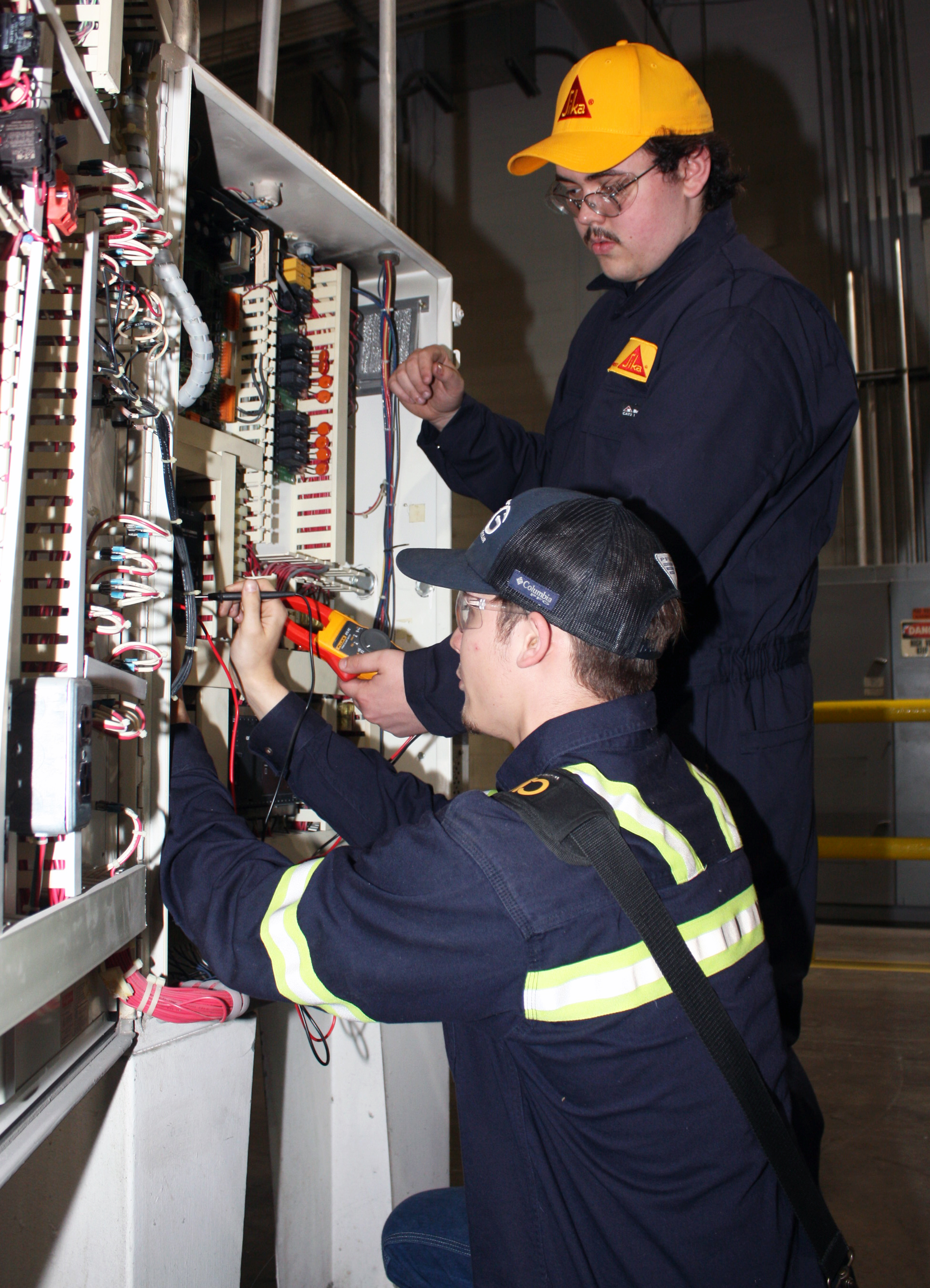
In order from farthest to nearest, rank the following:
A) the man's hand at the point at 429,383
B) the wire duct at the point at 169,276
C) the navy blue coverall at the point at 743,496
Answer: the man's hand at the point at 429,383 → the navy blue coverall at the point at 743,496 → the wire duct at the point at 169,276

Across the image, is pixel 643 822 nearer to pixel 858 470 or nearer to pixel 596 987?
pixel 596 987

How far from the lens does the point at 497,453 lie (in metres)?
1.94

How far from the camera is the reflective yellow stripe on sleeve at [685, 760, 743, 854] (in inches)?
41.8

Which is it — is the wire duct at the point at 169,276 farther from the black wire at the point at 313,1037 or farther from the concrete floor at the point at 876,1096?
the concrete floor at the point at 876,1096

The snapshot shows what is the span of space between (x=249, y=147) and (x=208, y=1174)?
5.28 ft

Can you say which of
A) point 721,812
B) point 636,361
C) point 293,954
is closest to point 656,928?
point 721,812

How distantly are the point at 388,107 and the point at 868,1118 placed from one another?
3.06 m

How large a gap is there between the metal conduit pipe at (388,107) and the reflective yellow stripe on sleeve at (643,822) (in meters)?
1.62

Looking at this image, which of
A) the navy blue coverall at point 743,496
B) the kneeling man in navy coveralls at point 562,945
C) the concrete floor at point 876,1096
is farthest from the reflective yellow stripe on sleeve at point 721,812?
the concrete floor at point 876,1096

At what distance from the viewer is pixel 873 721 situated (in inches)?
174

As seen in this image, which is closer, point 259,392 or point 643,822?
point 643,822

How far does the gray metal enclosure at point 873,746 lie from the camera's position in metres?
4.68

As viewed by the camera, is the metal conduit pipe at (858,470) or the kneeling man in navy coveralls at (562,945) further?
the metal conduit pipe at (858,470)

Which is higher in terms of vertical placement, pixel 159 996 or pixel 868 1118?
pixel 159 996
